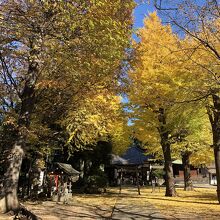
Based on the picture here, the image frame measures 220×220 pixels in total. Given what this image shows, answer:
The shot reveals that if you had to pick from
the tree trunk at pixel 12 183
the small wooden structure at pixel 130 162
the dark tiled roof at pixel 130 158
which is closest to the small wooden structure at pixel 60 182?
the tree trunk at pixel 12 183

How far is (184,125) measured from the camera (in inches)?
802

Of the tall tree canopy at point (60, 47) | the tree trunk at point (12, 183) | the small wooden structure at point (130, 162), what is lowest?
the tree trunk at point (12, 183)

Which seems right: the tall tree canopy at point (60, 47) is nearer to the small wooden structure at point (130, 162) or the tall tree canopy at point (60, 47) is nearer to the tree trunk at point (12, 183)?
the tree trunk at point (12, 183)

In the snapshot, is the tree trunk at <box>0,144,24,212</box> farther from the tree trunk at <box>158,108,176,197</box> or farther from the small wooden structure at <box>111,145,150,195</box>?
the small wooden structure at <box>111,145,150,195</box>

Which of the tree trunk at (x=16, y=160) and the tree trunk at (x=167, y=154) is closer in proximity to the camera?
the tree trunk at (x=16, y=160)

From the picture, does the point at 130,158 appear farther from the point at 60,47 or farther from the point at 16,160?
the point at 60,47

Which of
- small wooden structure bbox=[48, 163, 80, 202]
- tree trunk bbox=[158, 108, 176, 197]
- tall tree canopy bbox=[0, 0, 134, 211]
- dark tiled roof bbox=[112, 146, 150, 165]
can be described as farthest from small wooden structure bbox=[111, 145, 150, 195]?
tall tree canopy bbox=[0, 0, 134, 211]

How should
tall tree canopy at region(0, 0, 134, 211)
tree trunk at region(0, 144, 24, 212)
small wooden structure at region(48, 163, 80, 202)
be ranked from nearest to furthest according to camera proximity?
tall tree canopy at region(0, 0, 134, 211) < tree trunk at region(0, 144, 24, 212) < small wooden structure at region(48, 163, 80, 202)

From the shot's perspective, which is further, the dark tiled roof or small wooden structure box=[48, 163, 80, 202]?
the dark tiled roof

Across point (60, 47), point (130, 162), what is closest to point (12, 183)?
point (60, 47)

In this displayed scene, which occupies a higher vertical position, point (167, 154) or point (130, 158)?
point (130, 158)

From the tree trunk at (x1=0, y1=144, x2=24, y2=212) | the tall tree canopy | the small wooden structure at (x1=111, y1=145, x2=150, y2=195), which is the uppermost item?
the tall tree canopy

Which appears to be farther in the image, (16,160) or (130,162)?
(130,162)

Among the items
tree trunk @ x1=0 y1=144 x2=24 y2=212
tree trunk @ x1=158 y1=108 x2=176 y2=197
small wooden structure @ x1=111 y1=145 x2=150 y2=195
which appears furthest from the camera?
small wooden structure @ x1=111 y1=145 x2=150 y2=195
